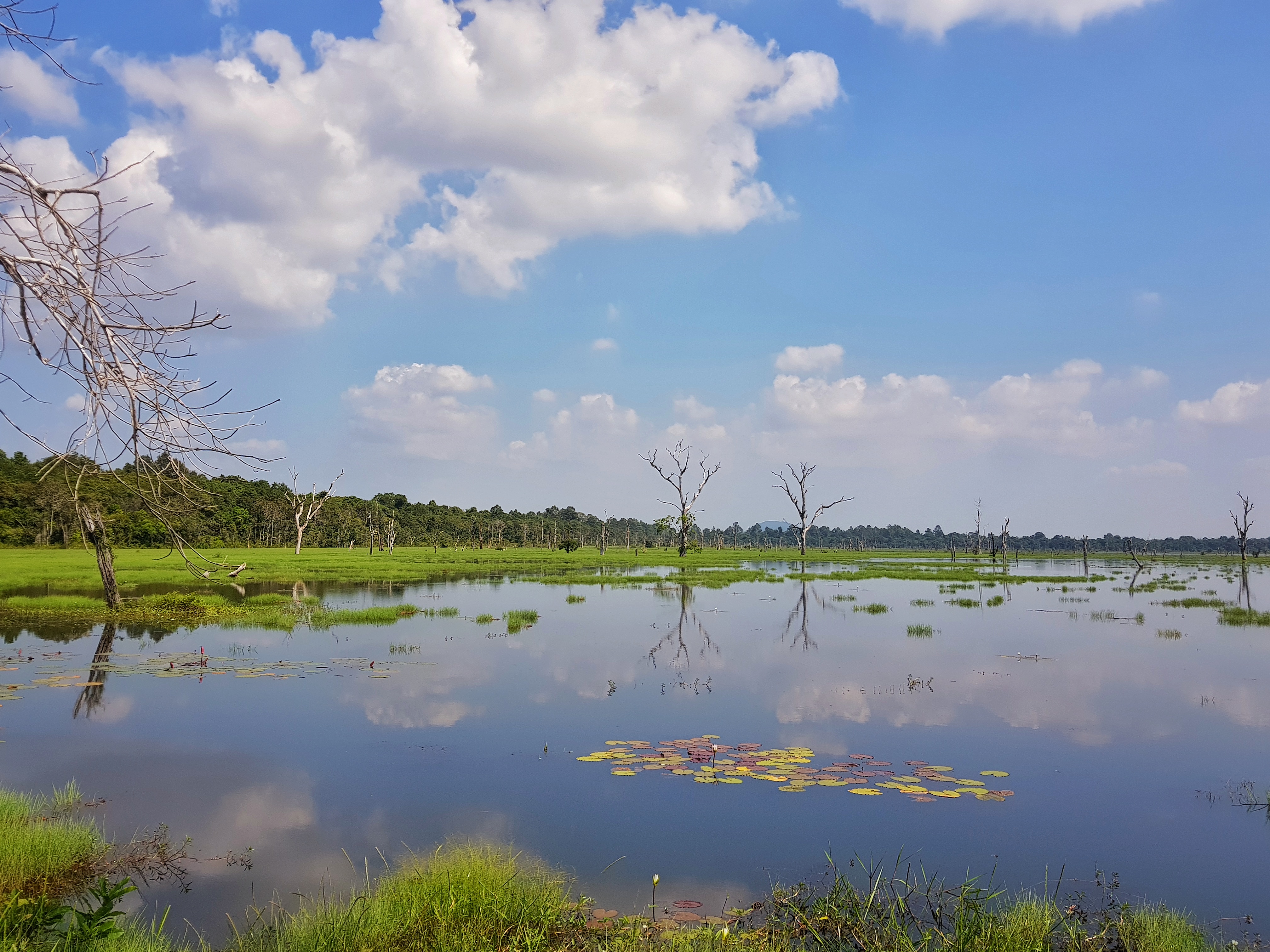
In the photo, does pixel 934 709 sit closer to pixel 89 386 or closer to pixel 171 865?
pixel 171 865

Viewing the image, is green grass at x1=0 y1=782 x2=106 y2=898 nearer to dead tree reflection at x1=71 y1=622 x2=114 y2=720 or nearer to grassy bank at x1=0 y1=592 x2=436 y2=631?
Result: dead tree reflection at x1=71 y1=622 x2=114 y2=720

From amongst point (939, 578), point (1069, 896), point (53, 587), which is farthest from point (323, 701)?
point (939, 578)

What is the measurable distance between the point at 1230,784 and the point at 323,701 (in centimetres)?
1456

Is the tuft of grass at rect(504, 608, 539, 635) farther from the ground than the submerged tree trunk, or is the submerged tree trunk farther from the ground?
the submerged tree trunk

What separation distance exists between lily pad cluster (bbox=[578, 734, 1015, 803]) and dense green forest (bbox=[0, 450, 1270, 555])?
255 inches

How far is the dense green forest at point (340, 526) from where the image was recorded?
5207 centimetres

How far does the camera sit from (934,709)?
14.5 metres

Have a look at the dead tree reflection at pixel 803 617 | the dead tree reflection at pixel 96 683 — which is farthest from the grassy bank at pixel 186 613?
the dead tree reflection at pixel 803 617

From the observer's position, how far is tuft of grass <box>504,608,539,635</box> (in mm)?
24594

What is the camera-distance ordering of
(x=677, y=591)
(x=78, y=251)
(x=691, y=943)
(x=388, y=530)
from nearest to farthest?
(x=78, y=251) → (x=691, y=943) → (x=677, y=591) → (x=388, y=530)

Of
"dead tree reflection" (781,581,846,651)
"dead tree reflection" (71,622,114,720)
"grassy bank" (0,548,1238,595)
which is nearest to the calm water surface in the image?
"dead tree reflection" (71,622,114,720)

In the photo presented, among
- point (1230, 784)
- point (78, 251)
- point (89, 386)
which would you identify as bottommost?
point (1230, 784)

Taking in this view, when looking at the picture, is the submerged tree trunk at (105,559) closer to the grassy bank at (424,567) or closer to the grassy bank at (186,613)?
the grassy bank at (186,613)

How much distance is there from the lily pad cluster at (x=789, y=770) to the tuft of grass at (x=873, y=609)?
20335 millimetres
